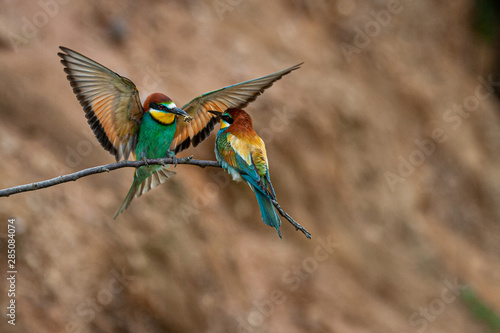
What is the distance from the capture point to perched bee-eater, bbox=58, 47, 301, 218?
1.39m

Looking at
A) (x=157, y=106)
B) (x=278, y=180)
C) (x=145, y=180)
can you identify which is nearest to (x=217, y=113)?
(x=157, y=106)

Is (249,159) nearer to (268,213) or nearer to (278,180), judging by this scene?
(268,213)

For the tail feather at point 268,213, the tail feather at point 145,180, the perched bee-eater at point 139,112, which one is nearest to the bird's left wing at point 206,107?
the perched bee-eater at point 139,112

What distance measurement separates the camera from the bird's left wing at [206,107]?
1.40 meters

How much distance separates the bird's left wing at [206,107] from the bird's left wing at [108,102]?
0.12 m

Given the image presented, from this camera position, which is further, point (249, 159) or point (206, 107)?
point (206, 107)

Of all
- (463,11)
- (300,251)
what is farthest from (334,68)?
(463,11)

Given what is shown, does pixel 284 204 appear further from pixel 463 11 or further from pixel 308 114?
pixel 463 11

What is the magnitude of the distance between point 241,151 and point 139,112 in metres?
0.32

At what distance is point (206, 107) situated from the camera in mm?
1563

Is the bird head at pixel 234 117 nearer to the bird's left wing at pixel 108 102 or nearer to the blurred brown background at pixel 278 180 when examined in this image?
the bird's left wing at pixel 108 102

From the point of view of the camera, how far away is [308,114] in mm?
5219

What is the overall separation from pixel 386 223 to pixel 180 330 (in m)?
2.59

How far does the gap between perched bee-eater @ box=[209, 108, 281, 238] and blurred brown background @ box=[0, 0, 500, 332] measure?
217 centimetres
